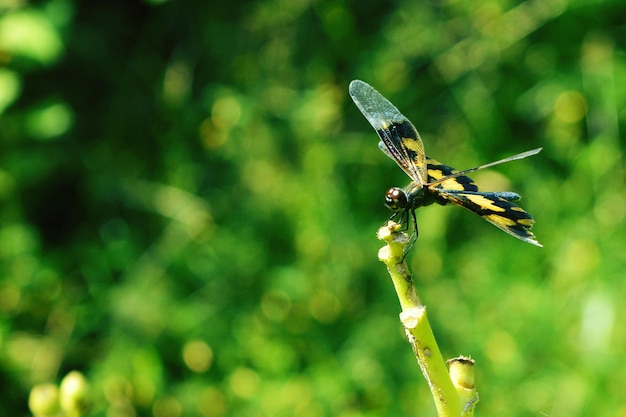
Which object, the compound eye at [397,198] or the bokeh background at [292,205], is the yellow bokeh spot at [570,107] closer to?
the bokeh background at [292,205]

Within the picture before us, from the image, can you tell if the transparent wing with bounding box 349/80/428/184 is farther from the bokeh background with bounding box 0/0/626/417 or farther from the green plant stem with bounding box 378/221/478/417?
the bokeh background with bounding box 0/0/626/417

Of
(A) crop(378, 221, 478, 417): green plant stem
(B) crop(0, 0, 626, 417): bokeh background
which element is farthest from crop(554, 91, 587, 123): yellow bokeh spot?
(A) crop(378, 221, 478, 417): green plant stem

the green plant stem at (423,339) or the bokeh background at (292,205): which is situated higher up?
the green plant stem at (423,339)

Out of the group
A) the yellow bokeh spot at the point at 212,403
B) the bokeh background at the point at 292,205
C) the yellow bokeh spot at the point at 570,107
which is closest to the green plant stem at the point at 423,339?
the bokeh background at the point at 292,205

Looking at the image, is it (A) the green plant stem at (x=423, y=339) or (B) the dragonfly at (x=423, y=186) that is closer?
(A) the green plant stem at (x=423, y=339)

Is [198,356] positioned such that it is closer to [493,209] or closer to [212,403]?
[212,403]

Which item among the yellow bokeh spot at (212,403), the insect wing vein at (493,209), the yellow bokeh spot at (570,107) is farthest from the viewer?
the yellow bokeh spot at (570,107)

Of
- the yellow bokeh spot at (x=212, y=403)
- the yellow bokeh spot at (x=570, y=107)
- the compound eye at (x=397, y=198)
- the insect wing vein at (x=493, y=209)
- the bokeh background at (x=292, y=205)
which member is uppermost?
the insect wing vein at (x=493, y=209)

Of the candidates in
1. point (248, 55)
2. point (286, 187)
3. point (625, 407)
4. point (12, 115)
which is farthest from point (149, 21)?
point (625, 407)
